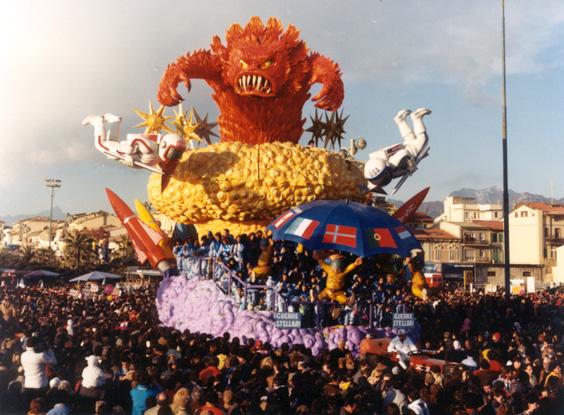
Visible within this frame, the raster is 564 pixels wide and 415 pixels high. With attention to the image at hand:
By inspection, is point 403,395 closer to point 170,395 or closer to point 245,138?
point 170,395

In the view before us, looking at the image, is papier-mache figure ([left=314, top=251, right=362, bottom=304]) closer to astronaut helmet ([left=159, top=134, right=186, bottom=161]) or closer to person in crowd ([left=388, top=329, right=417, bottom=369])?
person in crowd ([left=388, top=329, right=417, bottom=369])

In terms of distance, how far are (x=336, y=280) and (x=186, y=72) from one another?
8.02m

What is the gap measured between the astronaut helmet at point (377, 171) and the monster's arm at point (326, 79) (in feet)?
10.4

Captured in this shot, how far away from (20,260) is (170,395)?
4192 centimetres

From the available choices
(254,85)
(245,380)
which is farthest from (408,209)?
(245,380)

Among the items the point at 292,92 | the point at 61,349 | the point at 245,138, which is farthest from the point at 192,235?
the point at 61,349

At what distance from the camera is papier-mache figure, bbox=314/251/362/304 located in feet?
48.5

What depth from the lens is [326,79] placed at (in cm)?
1919

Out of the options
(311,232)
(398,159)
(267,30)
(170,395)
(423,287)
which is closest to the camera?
(170,395)

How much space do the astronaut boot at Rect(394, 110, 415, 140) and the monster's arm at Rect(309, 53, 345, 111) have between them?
2.18m

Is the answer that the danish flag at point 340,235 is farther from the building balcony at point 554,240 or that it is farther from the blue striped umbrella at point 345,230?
the building balcony at point 554,240

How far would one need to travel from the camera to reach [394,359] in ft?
38.0

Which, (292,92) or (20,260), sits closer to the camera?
(292,92)

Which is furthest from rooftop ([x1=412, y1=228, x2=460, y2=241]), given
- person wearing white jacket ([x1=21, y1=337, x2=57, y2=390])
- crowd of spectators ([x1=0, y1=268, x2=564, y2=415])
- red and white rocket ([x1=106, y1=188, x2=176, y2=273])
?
person wearing white jacket ([x1=21, y1=337, x2=57, y2=390])
